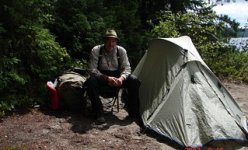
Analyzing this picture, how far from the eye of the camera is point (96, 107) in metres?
6.37

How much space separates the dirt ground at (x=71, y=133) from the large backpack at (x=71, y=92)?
0.14m

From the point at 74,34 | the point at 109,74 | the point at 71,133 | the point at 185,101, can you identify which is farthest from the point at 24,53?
the point at 185,101

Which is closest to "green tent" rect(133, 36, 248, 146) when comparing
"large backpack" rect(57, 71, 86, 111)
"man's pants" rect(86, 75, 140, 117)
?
"man's pants" rect(86, 75, 140, 117)

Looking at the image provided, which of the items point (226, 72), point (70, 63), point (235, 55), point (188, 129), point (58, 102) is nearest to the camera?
point (188, 129)

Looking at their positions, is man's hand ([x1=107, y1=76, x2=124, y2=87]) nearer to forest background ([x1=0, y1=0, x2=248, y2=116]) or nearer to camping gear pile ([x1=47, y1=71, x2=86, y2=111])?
camping gear pile ([x1=47, y1=71, x2=86, y2=111])

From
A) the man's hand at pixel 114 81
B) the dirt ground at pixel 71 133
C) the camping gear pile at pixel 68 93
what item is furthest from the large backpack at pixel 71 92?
the man's hand at pixel 114 81

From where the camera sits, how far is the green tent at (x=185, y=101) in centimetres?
573

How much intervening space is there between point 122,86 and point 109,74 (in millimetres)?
328

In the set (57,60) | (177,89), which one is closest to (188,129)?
(177,89)

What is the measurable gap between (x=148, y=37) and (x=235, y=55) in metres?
3.88

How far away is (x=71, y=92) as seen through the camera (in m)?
6.73

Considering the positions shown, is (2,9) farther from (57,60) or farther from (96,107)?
(96,107)

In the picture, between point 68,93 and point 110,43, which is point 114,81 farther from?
point 68,93

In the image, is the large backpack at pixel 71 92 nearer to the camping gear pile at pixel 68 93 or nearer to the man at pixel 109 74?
the camping gear pile at pixel 68 93
